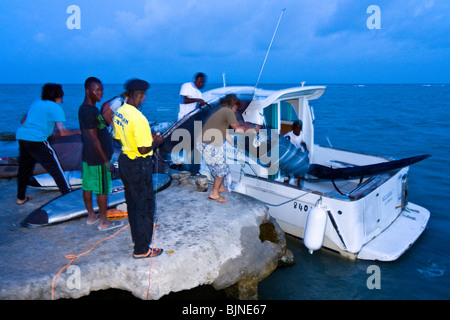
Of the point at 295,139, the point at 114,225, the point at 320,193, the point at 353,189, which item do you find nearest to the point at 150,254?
the point at 114,225

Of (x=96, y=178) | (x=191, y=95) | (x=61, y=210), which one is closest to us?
(x=96, y=178)

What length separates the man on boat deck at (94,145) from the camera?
3861 millimetres

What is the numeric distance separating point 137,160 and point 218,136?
5.63 ft

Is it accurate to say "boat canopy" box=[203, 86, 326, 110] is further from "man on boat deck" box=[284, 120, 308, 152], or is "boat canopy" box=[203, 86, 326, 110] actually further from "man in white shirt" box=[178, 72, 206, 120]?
"man on boat deck" box=[284, 120, 308, 152]

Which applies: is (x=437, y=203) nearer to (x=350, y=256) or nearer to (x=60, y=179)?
(x=350, y=256)

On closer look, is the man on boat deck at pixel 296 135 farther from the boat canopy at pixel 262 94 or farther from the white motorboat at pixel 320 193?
the boat canopy at pixel 262 94

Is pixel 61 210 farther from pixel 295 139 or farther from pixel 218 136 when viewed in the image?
pixel 295 139

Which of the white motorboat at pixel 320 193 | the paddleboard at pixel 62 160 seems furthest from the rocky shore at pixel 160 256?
the paddleboard at pixel 62 160

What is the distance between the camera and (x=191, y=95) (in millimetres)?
6695

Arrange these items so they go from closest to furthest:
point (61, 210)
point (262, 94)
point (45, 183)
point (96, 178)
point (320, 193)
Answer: point (96, 178) → point (61, 210) → point (320, 193) → point (45, 183) → point (262, 94)

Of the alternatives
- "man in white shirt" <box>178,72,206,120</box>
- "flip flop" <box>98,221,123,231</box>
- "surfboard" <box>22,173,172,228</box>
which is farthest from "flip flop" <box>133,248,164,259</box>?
Result: "man in white shirt" <box>178,72,206,120</box>

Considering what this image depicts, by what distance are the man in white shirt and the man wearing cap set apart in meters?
3.26

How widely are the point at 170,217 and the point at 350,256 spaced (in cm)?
335
